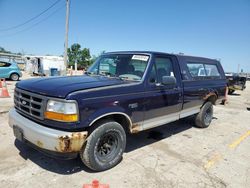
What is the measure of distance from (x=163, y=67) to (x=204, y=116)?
2535mm

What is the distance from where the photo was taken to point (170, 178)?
3.17m

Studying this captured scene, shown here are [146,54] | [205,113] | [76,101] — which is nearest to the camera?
[76,101]

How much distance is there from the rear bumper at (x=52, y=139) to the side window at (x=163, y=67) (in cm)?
205

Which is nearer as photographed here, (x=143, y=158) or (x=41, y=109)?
(x=41, y=109)

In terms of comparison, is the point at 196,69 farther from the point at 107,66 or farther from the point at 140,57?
the point at 107,66

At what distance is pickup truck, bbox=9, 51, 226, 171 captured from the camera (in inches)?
107

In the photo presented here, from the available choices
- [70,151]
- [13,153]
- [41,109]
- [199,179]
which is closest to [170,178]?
[199,179]

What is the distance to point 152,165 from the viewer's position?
3.56 meters

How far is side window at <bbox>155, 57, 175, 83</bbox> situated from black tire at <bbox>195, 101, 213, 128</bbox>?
1.99 metres

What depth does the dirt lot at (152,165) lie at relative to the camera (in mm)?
2988

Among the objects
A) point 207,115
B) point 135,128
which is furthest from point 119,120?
point 207,115

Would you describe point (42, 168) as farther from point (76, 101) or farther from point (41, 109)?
point (76, 101)

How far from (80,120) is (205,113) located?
4400 millimetres

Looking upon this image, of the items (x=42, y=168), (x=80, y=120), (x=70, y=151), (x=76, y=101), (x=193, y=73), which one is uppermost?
(x=193, y=73)
